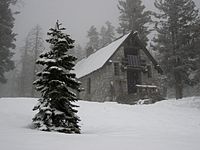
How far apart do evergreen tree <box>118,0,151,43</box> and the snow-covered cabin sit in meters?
8.52

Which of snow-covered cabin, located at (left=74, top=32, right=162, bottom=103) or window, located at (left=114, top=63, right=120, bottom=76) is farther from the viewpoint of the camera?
window, located at (left=114, top=63, right=120, bottom=76)

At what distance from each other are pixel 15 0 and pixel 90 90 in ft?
58.1

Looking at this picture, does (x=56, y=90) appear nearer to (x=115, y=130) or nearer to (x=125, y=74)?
(x=115, y=130)

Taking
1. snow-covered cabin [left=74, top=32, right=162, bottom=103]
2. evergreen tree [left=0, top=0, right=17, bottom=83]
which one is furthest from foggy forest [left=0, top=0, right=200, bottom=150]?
snow-covered cabin [left=74, top=32, right=162, bottom=103]

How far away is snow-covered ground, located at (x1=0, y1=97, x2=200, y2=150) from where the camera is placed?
5969mm

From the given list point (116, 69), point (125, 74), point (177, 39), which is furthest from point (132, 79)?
point (177, 39)

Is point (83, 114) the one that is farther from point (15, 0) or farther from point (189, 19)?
point (15, 0)

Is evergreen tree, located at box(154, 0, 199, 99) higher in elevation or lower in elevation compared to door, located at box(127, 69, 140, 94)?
higher

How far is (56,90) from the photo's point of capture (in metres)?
9.32

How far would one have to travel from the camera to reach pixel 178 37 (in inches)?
1168

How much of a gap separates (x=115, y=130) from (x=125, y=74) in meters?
18.7

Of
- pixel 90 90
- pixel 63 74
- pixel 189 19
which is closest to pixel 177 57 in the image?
pixel 189 19

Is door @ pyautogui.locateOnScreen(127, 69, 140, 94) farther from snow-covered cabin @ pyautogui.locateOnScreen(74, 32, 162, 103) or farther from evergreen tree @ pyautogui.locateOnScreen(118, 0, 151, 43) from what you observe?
evergreen tree @ pyautogui.locateOnScreen(118, 0, 151, 43)

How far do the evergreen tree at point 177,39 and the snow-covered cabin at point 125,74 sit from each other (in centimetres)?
191
